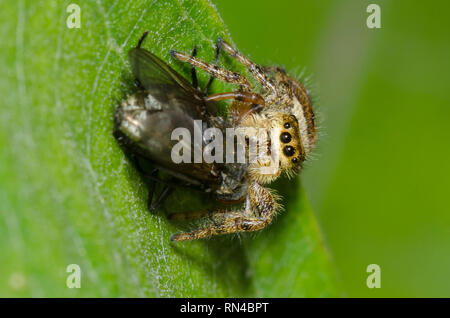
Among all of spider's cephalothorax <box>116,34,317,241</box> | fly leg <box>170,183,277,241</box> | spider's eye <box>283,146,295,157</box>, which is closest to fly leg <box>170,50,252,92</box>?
spider's cephalothorax <box>116,34,317,241</box>

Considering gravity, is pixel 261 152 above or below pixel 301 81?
below

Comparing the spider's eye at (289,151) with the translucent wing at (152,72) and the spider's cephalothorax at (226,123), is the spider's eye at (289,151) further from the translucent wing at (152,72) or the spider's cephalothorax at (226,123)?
the translucent wing at (152,72)

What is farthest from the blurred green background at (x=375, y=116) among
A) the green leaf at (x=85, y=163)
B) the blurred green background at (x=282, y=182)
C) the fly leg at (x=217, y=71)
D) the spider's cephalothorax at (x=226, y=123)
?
the green leaf at (x=85, y=163)

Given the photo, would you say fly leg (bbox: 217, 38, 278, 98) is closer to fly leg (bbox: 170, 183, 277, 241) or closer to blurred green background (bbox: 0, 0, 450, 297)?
blurred green background (bbox: 0, 0, 450, 297)

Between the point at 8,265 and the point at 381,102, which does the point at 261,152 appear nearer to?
the point at 8,265

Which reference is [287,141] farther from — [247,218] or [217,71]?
[217,71]
